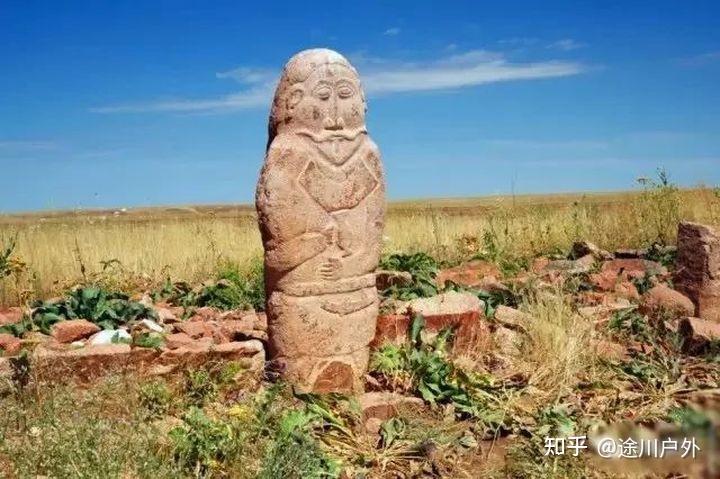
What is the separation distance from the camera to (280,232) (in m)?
5.04

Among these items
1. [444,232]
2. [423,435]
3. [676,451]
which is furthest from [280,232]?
[444,232]

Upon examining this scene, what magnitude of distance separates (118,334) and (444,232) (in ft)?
23.0

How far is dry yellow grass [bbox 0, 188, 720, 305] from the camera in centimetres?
1014

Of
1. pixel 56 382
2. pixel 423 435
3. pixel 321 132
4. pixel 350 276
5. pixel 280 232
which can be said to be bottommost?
pixel 423 435

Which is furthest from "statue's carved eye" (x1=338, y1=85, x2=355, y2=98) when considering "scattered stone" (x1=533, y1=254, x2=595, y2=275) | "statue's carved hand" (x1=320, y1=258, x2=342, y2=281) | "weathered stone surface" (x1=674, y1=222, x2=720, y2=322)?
"scattered stone" (x1=533, y1=254, x2=595, y2=275)

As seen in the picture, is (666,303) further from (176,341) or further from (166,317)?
(166,317)

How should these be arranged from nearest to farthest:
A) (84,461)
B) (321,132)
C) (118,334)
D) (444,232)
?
(84,461) → (321,132) → (118,334) → (444,232)

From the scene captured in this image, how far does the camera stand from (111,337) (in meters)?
5.61

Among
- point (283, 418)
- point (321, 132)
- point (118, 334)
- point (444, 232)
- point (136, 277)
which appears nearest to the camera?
point (283, 418)

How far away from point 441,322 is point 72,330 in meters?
2.73

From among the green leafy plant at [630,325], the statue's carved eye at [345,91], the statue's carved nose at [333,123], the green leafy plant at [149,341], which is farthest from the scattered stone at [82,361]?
the green leafy plant at [630,325]

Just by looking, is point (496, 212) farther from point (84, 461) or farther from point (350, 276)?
point (84, 461)

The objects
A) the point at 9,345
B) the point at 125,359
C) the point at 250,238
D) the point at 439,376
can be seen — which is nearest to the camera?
the point at 125,359

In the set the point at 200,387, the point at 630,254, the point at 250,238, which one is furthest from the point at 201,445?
the point at 250,238
